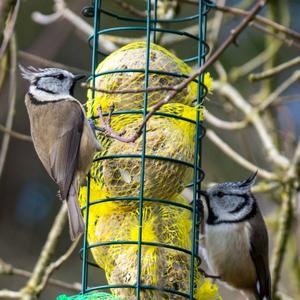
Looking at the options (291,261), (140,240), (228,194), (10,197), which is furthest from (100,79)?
(10,197)

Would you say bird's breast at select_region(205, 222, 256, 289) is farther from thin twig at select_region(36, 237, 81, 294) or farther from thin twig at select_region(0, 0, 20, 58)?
thin twig at select_region(0, 0, 20, 58)

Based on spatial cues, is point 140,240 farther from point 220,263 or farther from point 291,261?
point 291,261

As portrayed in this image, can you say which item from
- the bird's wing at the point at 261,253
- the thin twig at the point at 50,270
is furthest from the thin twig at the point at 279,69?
the thin twig at the point at 50,270

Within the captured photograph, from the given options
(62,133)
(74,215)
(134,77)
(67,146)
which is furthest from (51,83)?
(74,215)

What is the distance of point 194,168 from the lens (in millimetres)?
5758

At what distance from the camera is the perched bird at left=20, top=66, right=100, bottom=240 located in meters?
6.01

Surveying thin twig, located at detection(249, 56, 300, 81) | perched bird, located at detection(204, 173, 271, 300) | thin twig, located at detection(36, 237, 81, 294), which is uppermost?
thin twig, located at detection(249, 56, 300, 81)

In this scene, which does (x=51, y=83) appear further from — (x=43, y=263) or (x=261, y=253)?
(x=261, y=253)

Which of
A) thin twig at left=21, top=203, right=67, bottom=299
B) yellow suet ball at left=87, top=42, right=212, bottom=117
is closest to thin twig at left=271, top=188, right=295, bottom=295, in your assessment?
yellow suet ball at left=87, top=42, right=212, bottom=117

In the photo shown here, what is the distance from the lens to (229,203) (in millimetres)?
6973

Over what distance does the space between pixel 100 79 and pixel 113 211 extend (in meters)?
0.93

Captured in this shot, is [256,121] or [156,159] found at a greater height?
[256,121]

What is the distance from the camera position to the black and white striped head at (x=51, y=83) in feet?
22.0

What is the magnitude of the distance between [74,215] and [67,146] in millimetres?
748
